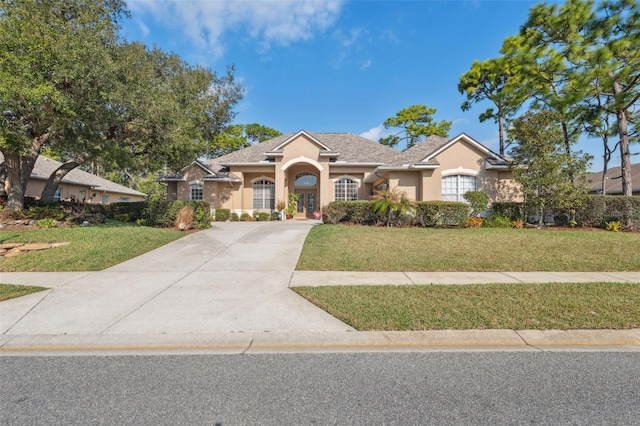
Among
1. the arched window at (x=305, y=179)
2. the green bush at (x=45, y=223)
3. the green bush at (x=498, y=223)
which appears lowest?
the green bush at (x=498, y=223)

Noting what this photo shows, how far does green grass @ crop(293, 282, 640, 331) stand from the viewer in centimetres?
418

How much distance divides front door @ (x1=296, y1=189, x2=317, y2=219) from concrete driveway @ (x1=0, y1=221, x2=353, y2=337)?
581 inches

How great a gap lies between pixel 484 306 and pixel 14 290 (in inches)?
362

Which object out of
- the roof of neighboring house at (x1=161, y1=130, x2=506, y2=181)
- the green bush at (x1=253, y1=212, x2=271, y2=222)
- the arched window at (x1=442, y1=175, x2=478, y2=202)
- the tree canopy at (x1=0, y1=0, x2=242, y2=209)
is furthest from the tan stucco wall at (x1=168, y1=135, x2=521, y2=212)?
the tree canopy at (x1=0, y1=0, x2=242, y2=209)

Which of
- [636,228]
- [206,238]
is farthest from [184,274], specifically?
[636,228]

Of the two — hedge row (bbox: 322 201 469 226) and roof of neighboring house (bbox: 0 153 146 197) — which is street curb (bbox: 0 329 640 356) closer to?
hedge row (bbox: 322 201 469 226)

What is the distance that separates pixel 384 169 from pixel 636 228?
12.6 meters

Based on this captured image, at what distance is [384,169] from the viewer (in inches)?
707

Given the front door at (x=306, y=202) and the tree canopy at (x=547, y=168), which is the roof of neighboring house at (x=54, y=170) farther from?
the tree canopy at (x=547, y=168)

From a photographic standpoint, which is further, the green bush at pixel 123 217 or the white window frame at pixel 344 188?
the white window frame at pixel 344 188

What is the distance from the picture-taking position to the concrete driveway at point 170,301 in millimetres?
4277

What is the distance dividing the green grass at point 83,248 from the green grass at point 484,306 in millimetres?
6517

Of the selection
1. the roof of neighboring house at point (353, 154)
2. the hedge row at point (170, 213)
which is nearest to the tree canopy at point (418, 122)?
the roof of neighboring house at point (353, 154)

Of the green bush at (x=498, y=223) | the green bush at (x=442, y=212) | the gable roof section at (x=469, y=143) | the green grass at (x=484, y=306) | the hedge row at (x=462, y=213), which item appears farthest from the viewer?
the gable roof section at (x=469, y=143)
